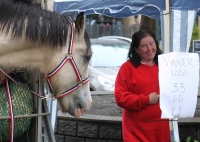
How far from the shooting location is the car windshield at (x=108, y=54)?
36.7 feet

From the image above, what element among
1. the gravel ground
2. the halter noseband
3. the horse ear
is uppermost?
the horse ear

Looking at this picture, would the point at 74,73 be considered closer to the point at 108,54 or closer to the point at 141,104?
the point at 141,104

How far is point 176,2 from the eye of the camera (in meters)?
5.18

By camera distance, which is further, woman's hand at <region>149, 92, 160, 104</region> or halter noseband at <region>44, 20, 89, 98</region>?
woman's hand at <region>149, 92, 160, 104</region>

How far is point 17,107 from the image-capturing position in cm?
368

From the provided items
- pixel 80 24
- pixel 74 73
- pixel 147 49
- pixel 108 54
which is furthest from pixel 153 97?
pixel 108 54

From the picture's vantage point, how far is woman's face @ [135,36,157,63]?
4750 mm

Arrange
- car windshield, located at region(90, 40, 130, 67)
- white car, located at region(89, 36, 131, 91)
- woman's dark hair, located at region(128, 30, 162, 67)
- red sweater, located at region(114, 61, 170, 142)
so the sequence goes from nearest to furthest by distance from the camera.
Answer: red sweater, located at region(114, 61, 170, 142) → woman's dark hair, located at region(128, 30, 162, 67) → white car, located at region(89, 36, 131, 91) → car windshield, located at region(90, 40, 130, 67)

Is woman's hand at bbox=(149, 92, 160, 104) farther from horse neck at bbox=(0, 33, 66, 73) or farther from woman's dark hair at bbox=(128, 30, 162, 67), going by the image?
horse neck at bbox=(0, 33, 66, 73)

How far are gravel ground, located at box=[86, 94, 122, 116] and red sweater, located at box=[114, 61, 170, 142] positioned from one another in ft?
7.31

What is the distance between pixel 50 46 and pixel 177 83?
1.41m

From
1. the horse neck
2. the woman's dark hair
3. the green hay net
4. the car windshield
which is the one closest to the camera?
the horse neck

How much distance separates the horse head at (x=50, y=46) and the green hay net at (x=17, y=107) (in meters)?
0.22

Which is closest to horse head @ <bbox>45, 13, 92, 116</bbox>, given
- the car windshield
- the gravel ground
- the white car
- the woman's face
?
the woman's face
